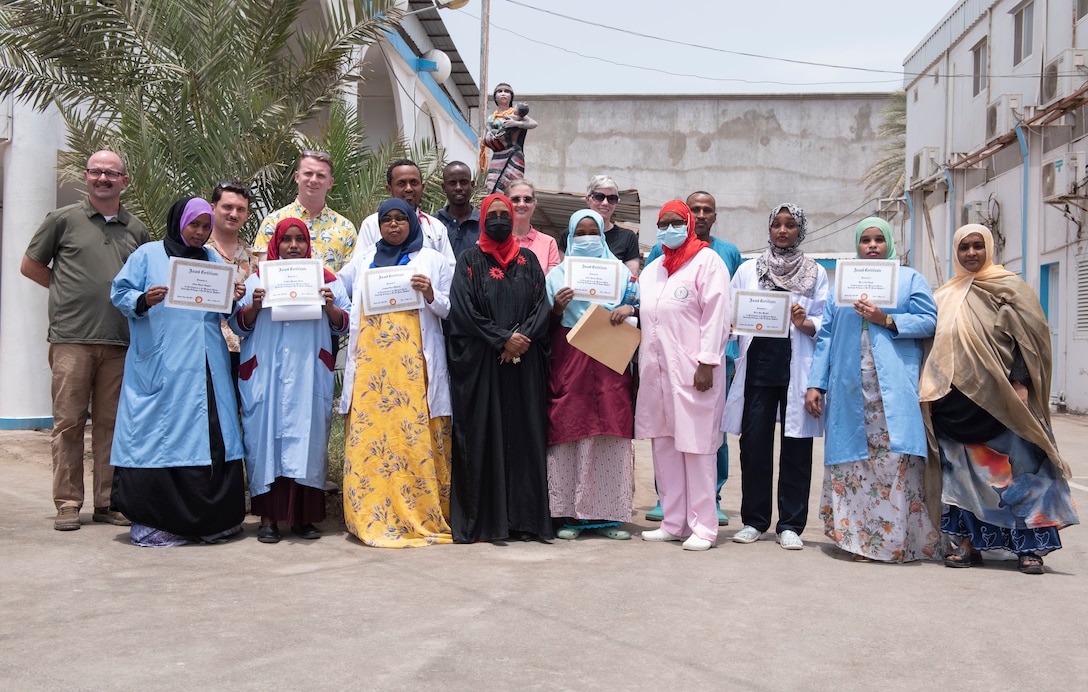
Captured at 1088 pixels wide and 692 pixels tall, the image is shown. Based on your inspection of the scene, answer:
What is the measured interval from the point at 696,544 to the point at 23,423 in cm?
827

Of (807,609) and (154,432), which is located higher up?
(154,432)

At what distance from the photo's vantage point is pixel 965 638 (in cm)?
392

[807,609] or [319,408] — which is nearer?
[807,609]

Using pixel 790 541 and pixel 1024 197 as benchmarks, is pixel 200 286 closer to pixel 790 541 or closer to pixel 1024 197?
pixel 790 541

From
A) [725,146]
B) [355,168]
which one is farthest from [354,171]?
[725,146]

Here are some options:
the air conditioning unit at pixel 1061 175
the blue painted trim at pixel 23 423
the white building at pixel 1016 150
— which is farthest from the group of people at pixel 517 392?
the white building at pixel 1016 150

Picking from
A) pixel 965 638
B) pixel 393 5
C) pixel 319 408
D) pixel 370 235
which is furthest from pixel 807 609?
pixel 393 5

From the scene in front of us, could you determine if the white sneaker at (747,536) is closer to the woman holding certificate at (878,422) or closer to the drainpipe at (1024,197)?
the woman holding certificate at (878,422)

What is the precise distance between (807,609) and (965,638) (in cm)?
65

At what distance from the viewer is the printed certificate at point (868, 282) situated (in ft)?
17.9

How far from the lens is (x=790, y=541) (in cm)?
577

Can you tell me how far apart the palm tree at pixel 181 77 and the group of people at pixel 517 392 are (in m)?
1.19

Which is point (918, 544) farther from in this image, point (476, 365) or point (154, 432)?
point (154, 432)

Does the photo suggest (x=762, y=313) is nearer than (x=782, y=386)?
Yes
